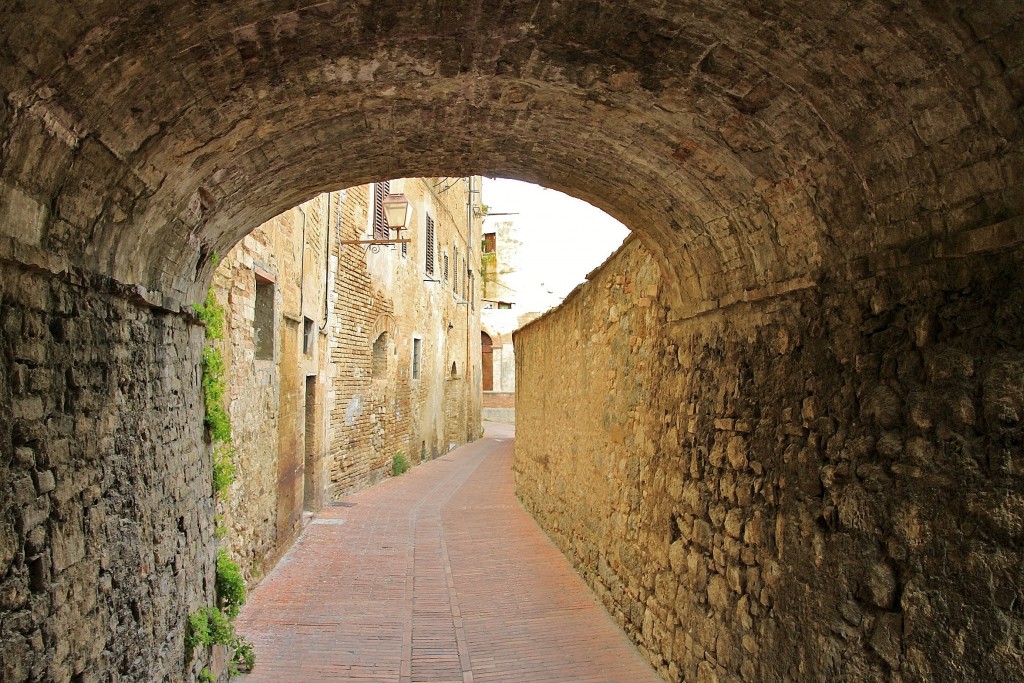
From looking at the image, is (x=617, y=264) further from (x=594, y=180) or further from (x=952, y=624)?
(x=952, y=624)

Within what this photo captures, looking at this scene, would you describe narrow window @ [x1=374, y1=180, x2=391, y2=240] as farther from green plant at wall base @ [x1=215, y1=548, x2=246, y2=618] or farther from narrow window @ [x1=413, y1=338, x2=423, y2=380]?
green plant at wall base @ [x1=215, y1=548, x2=246, y2=618]

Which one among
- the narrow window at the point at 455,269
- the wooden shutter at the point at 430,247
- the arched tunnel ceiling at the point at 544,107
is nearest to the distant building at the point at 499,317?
the narrow window at the point at 455,269

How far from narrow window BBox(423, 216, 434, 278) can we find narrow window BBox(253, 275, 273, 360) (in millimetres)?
11125

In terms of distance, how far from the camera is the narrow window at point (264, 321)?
26.9ft

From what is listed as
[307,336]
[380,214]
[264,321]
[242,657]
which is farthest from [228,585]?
[380,214]

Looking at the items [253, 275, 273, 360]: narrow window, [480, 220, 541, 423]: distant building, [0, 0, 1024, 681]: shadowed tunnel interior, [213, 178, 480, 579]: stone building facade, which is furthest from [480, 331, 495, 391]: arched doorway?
[0, 0, 1024, 681]: shadowed tunnel interior

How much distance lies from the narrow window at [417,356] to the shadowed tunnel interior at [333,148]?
1378 cm

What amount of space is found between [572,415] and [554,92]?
589cm

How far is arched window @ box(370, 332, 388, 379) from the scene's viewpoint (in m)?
15.1

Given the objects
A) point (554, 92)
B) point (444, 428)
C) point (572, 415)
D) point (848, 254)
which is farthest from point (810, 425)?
point (444, 428)

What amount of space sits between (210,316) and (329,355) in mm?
6898

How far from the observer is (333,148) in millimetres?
3959

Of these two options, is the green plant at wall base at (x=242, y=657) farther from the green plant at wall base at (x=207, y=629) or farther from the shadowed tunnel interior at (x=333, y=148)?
the shadowed tunnel interior at (x=333, y=148)

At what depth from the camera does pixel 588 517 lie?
7449mm
